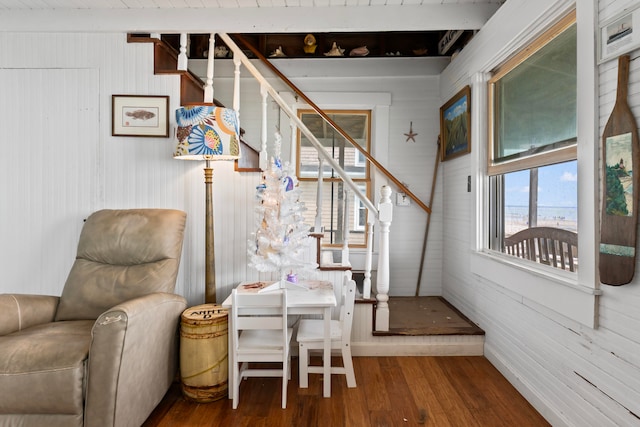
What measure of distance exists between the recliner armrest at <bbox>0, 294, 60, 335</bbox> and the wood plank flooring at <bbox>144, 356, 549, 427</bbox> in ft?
2.83

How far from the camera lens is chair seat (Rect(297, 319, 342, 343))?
2.09m

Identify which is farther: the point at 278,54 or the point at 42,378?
the point at 278,54

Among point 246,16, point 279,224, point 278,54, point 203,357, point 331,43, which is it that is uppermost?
point 331,43

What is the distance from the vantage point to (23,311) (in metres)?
1.95

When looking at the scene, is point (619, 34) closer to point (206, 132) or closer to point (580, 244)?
point (580, 244)

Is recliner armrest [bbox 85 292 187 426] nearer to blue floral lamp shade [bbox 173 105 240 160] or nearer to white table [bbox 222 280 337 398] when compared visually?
white table [bbox 222 280 337 398]

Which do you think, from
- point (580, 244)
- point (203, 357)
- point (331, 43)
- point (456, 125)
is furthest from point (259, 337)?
point (331, 43)

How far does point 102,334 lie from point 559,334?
7.27 feet

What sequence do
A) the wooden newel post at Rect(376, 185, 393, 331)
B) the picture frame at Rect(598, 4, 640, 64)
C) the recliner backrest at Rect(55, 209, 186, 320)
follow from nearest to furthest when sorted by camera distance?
the picture frame at Rect(598, 4, 640, 64), the recliner backrest at Rect(55, 209, 186, 320), the wooden newel post at Rect(376, 185, 393, 331)

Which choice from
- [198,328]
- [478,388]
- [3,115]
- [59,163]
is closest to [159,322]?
[198,328]

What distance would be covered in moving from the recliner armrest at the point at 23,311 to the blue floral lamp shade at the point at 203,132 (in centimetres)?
118

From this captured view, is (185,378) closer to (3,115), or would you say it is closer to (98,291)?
(98,291)

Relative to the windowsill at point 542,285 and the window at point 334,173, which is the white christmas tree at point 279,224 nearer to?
the windowsill at point 542,285

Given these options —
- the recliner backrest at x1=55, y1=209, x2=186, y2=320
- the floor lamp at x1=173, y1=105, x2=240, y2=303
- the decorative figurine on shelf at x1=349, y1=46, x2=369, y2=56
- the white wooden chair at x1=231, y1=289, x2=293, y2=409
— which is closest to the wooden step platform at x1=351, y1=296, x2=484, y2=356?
the white wooden chair at x1=231, y1=289, x2=293, y2=409
